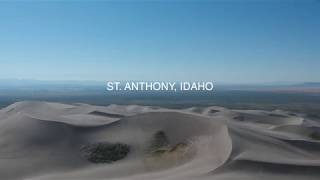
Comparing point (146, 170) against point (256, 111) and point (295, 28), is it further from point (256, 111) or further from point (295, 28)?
point (295, 28)

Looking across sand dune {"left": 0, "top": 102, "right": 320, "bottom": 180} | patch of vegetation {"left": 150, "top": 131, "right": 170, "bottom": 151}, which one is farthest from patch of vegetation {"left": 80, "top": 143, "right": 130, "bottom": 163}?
patch of vegetation {"left": 150, "top": 131, "right": 170, "bottom": 151}

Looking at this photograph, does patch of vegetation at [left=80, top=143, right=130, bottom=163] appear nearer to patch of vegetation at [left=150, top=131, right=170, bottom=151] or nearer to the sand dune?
the sand dune

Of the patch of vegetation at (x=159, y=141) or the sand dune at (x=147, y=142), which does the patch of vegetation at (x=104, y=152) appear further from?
the patch of vegetation at (x=159, y=141)

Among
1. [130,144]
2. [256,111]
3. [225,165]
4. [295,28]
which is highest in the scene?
[295,28]

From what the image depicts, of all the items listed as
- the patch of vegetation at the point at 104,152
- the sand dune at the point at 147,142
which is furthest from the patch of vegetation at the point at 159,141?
the patch of vegetation at the point at 104,152

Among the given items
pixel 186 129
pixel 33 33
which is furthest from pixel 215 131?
pixel 33 33

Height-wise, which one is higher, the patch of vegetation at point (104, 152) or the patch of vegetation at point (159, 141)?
the patch of vegetation at point (159, 141)

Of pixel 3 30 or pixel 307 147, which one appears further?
pixel 307 147

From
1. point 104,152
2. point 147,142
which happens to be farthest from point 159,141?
point 104,152
